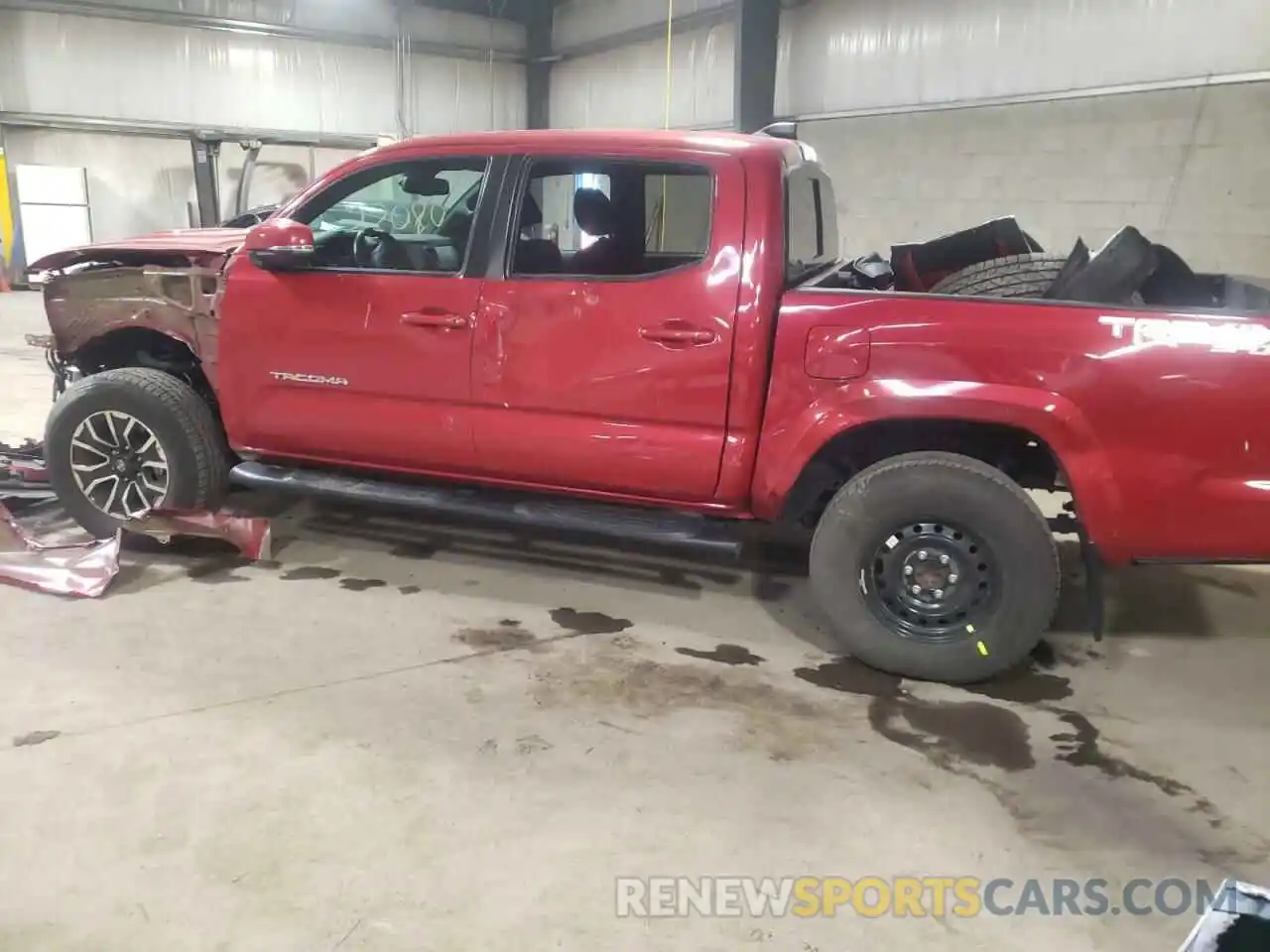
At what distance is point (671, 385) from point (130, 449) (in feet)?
8.15

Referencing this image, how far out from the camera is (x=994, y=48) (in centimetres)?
876

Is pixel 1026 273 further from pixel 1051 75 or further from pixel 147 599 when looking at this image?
pixel 1051 75

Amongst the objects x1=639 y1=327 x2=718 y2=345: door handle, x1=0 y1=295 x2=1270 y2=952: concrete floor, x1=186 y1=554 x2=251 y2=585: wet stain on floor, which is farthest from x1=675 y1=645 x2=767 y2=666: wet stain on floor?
x1=186 y1=554 x2=251 y2=585: wet stain on floor

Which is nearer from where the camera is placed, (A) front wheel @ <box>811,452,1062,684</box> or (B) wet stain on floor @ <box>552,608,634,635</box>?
(A) front wheel @ <box>811,452,1062,684</box>

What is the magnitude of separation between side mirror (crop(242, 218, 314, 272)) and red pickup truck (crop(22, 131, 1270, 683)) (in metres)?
0.01

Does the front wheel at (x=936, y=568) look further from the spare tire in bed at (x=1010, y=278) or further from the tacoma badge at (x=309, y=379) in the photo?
the tacoma badge at (x=309, y=379)

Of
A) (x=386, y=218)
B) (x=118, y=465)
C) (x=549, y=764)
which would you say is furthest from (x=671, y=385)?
(x=118, y=465)

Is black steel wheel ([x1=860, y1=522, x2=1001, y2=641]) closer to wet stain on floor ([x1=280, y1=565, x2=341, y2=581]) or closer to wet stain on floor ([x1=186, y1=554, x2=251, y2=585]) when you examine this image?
wet stain on floor ([x1=280, y1=565, x2=341, y2=581])

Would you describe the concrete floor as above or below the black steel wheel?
below

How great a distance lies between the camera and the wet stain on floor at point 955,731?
8.94ft

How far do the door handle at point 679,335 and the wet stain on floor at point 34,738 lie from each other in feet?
7.11

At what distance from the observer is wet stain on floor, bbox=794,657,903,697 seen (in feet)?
10.2

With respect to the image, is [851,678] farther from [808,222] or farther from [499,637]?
[808,222]

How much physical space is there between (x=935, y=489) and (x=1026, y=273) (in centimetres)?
89
